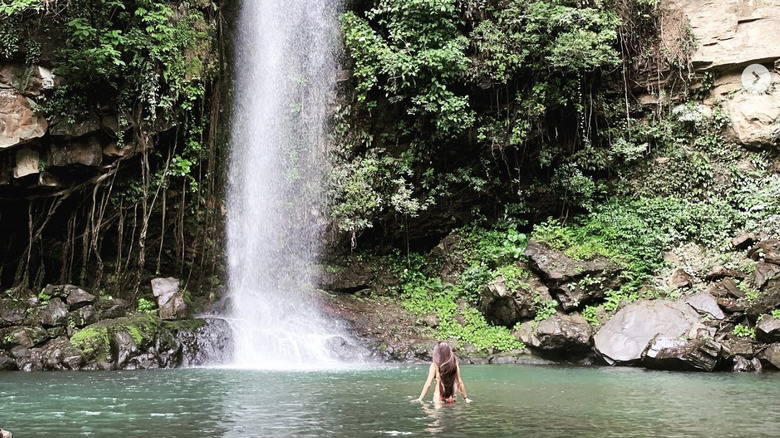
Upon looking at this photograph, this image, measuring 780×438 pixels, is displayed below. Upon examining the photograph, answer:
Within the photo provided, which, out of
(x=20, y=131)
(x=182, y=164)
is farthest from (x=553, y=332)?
(x=20, y=131)

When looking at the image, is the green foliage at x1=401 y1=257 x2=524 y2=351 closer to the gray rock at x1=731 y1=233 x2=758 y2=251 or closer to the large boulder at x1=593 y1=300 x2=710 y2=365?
the large boulder at x1=593 y1=300 x2=710 y2=365

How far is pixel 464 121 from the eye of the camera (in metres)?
15.9

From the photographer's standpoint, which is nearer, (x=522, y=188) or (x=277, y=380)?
(x=277, y=380)

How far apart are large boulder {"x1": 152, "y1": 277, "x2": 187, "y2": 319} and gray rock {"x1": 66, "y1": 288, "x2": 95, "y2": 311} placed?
4.73ft

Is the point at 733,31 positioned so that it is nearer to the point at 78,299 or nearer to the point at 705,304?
the point at 705,304

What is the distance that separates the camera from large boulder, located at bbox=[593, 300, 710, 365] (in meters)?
12.2

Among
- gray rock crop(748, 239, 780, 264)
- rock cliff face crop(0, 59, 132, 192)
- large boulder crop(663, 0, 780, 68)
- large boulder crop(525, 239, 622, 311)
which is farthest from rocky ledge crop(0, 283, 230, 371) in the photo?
large boulder crop(663, 0, 780, 68)

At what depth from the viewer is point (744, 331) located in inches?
479

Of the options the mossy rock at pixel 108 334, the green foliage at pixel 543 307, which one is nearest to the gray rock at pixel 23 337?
the mossy rock at pixel 108 334

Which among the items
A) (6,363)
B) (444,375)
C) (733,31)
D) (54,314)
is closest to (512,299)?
(444,375)

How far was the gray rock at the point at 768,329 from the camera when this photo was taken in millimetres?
11500

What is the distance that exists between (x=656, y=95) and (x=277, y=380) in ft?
44.6

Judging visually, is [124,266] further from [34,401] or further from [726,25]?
[726,25]

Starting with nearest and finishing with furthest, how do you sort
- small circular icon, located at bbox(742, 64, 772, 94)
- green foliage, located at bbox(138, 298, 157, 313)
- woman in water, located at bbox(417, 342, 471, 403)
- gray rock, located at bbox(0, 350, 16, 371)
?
woman in water, located at bbox(417, 342, 471, 403) < gray rock, located at bbox(0, 350, 16, 371) < green foliage, located at bbox(138, 298, 157, 313) < small circular icon, located at bbox(742, 64, 772, 94)
